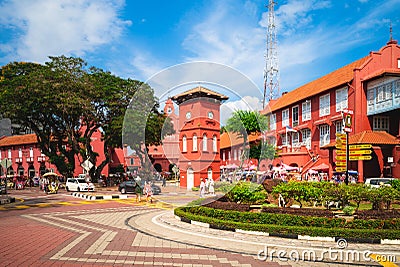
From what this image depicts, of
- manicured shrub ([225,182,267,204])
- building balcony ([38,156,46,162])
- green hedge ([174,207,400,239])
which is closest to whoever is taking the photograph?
green hedge ([174,207,400,239])

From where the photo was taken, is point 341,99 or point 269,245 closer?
point 269,245

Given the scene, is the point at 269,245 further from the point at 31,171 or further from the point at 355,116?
the point at 31,171

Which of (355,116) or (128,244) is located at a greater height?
(355,116)

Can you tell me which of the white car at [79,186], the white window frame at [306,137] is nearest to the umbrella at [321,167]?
the white window frame at [306,137]

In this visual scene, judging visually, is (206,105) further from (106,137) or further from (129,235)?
(106,137)

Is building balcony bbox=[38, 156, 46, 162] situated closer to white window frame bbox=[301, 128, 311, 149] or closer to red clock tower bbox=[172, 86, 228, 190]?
white window frame bbox=[301, 128, 311, 149]

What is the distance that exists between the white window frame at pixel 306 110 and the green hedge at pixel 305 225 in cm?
3017

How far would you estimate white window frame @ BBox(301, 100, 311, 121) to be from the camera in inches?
1568

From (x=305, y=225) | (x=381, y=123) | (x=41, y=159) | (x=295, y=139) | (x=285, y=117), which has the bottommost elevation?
(x=305, y=225)

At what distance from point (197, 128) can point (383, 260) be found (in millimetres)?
6324

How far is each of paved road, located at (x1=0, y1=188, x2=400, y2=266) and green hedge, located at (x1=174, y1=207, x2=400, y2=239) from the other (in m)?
0.37

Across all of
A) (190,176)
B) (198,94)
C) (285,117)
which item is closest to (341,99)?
(285,117)

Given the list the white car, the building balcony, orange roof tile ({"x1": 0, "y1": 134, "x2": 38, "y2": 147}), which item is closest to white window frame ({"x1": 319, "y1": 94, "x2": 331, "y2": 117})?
Answer: the white car

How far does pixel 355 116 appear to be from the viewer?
31.7 meters
